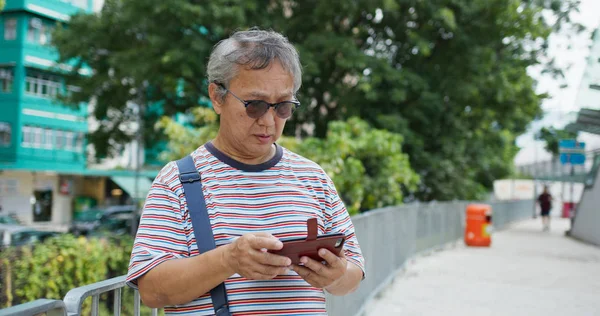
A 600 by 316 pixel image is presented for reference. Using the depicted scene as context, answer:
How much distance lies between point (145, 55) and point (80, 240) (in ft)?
30.7

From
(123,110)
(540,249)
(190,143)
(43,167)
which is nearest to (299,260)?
(190,143)

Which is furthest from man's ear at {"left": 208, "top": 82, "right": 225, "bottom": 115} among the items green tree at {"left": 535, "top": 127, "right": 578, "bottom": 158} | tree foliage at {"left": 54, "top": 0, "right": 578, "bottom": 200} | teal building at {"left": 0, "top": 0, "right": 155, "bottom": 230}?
teal building at {"left": 0, "top": 0, "right": 155, "bottom": 230}

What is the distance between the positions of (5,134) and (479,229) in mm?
26521

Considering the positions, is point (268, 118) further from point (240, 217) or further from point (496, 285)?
point (496, 285)

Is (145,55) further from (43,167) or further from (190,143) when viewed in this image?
(43,167)

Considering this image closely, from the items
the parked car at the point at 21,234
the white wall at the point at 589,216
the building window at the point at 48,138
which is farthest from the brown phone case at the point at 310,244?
the building window at the point at 48,138

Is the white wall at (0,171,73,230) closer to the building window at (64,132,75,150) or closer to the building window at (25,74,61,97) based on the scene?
the building window at (64,132,75,150)

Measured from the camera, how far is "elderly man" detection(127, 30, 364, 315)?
6.91 ft

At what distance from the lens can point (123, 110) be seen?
861 inches

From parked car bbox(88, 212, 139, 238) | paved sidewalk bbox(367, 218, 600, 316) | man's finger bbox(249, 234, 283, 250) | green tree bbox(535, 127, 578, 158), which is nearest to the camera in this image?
man's finger bbox(249, 234, 283, 250)

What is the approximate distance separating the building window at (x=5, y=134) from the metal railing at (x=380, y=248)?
2464 cm

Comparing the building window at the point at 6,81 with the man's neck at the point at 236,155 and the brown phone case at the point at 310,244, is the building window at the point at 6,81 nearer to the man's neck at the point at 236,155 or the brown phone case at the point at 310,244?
the man's neck at the point at 236,155

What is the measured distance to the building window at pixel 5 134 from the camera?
3609cm

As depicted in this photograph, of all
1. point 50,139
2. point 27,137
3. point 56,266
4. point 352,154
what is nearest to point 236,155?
point 56,266
